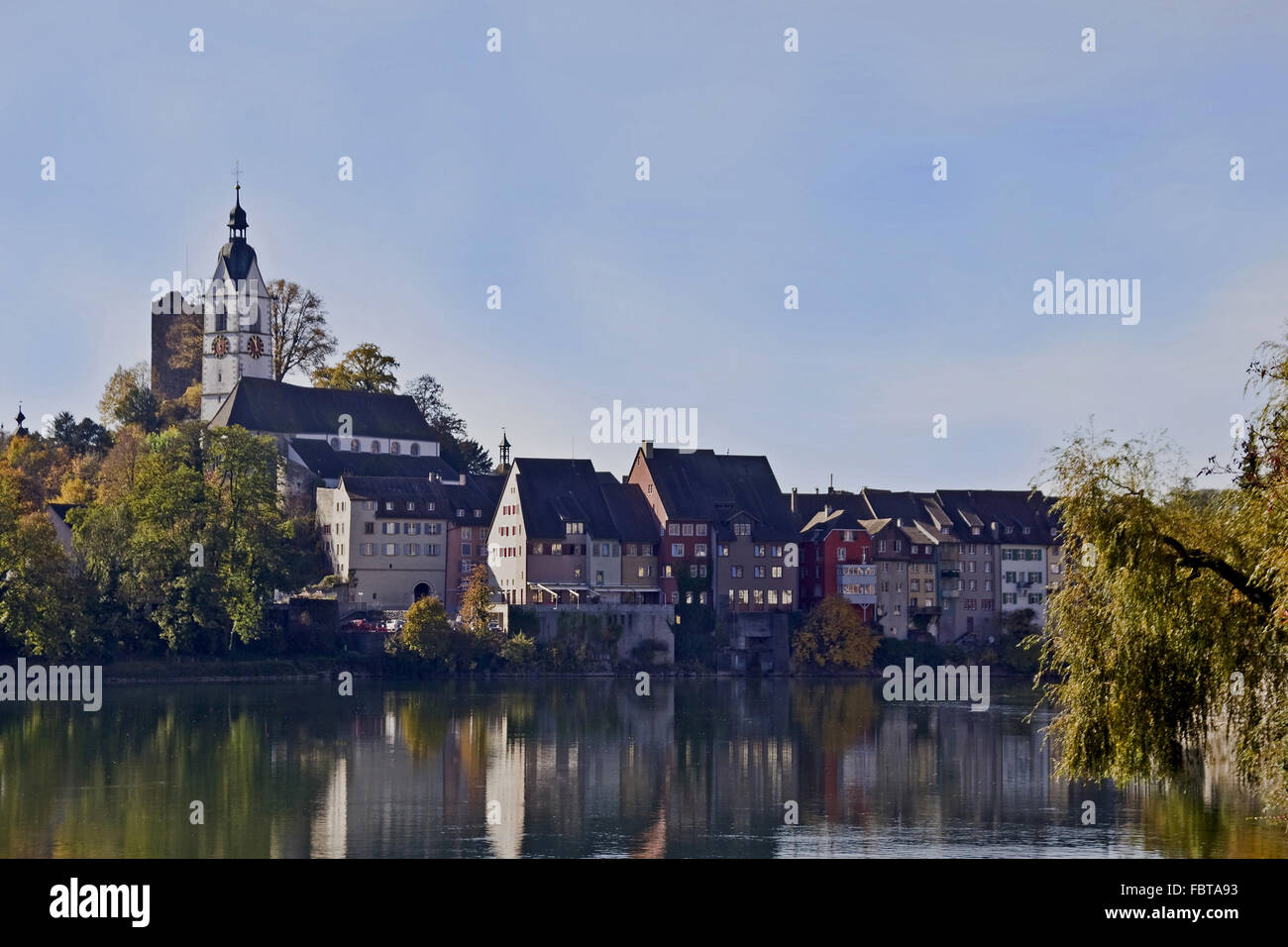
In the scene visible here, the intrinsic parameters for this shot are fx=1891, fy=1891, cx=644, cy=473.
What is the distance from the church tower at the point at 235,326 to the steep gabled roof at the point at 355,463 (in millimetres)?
15661

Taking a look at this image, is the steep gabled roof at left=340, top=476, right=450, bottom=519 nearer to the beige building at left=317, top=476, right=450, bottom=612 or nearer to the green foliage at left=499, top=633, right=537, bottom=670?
the beige building at left=317, top=476, right=450, bottom=612

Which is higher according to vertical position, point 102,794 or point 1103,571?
point 1103,571

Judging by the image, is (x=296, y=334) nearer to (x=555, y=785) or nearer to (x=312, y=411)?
(x=312, y=411)

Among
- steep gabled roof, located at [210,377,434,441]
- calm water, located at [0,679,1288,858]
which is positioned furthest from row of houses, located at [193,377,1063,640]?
calm water, located at [0,679,1288,858]

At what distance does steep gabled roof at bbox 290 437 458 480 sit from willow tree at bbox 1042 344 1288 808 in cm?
8574

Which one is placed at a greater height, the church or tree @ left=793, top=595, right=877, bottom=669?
the church

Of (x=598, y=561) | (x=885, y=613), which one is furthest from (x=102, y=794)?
(x=885, y=613)

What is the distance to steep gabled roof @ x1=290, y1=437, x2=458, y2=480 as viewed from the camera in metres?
113

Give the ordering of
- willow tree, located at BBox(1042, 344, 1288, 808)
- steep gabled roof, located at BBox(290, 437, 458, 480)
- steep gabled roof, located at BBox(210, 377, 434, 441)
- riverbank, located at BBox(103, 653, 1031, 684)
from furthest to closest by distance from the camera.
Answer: steep gabled roof, located at BBox(210, 377, 434, 441)
steep gabled roof, located at BBox(290, 437, 458, 480)
riverbank, located at BBox(103, 653, 1031, 684)
willow tree, located at BBox(1042, 344, 1288, 808)

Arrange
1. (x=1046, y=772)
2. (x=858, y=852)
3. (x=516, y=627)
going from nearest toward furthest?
(x=858, y=852), (x=1046, y=772), (x=516, y=627)

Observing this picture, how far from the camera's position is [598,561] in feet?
341

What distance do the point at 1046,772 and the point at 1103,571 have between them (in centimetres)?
2660
